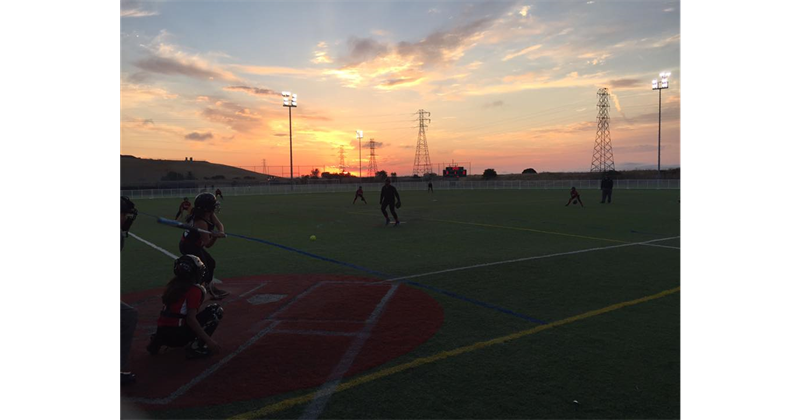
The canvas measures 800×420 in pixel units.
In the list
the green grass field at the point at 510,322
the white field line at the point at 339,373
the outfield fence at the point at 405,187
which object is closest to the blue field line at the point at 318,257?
the green grass field at the point at 510,322

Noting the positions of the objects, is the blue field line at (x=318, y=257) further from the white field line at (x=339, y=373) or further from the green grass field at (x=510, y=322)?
the white field line at (x=339, y=373)

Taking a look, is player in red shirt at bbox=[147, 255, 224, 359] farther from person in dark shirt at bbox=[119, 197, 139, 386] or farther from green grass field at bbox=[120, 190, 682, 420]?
green grass field at bbox=[120, 190, 682, 420]

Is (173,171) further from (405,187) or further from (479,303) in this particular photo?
(479,303)

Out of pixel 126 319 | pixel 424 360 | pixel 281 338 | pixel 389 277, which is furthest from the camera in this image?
pixel 389 277

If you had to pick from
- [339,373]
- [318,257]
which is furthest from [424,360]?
[318,257]

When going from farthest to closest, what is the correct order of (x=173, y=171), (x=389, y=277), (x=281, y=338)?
1. (x=173, y=171)
2. (x=389, y=277)
3. (x=281, y=338)

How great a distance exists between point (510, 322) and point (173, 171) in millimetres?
166198

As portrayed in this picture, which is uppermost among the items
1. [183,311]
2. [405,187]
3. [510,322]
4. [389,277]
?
[405,187]

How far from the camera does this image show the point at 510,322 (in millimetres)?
5977

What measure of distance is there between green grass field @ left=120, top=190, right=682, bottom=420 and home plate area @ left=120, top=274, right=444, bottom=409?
218 mm

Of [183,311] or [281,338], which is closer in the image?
[183,311]
